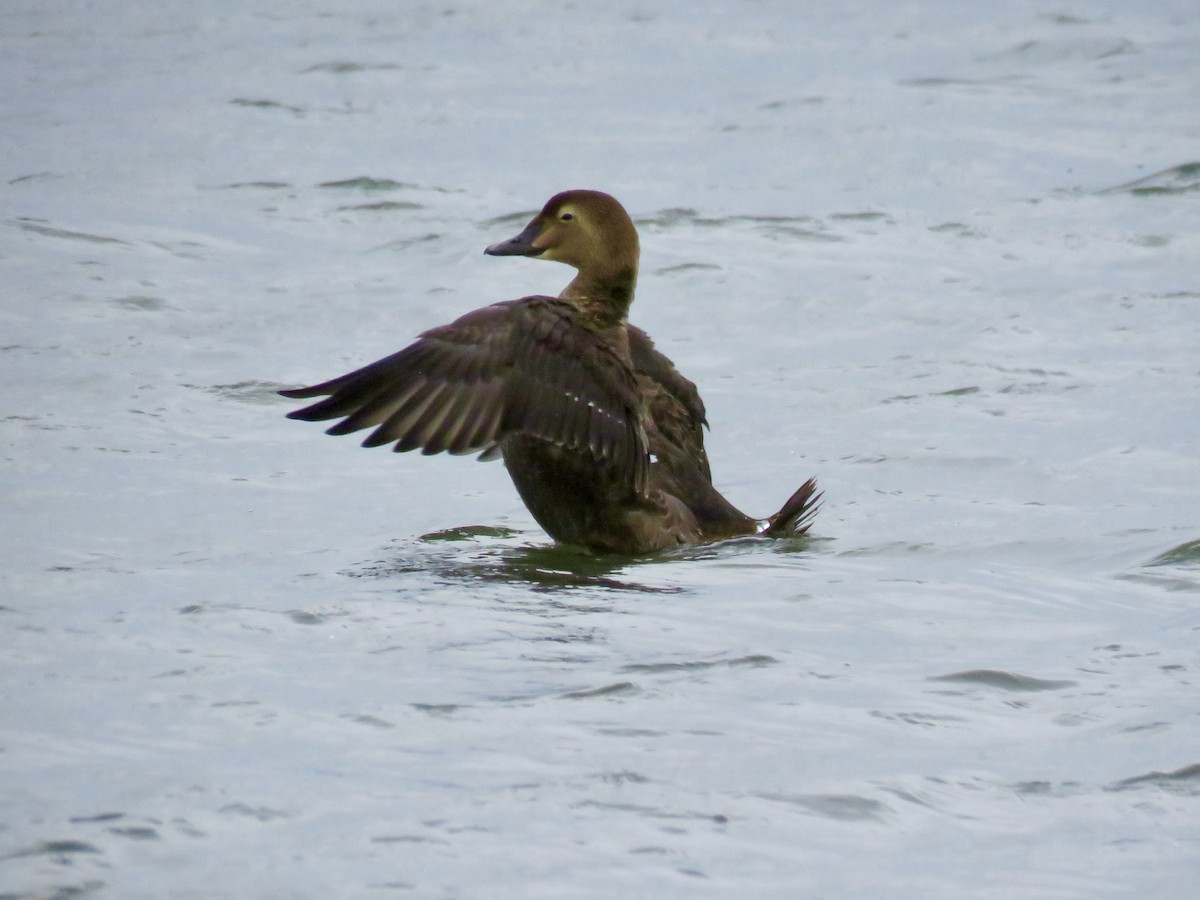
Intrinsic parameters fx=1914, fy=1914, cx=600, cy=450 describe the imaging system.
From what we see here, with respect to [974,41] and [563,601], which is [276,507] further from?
[974,41]

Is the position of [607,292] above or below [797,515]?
above

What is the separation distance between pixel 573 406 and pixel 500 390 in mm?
268

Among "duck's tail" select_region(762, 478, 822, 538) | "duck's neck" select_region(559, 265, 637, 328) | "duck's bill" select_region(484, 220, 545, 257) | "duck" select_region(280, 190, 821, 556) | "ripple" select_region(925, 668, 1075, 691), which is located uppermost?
"duck's bill" select_region(484, 220, 545, 257)

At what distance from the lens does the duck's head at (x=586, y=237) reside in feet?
22.7

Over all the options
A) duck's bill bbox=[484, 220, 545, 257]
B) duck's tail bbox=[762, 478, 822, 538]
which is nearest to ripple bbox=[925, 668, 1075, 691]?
duck's tail bbox=[762, 478, 822, 538]

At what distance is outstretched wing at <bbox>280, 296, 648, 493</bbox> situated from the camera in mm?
6098

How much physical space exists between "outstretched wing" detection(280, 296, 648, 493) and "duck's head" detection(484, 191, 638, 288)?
0.42 m

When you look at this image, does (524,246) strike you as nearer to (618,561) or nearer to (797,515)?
(618,561)

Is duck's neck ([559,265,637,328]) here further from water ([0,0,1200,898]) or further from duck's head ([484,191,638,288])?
water ([0,0,1200,898])

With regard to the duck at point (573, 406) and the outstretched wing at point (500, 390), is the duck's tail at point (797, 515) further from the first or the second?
the outstretched wing at point (500, 390)

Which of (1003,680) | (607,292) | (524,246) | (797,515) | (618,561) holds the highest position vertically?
(524,246)

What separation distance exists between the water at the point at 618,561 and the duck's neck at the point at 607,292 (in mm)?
860

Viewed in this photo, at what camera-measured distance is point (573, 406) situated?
6.38 m

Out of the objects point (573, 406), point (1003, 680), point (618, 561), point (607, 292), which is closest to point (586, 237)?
point (607, 292)
